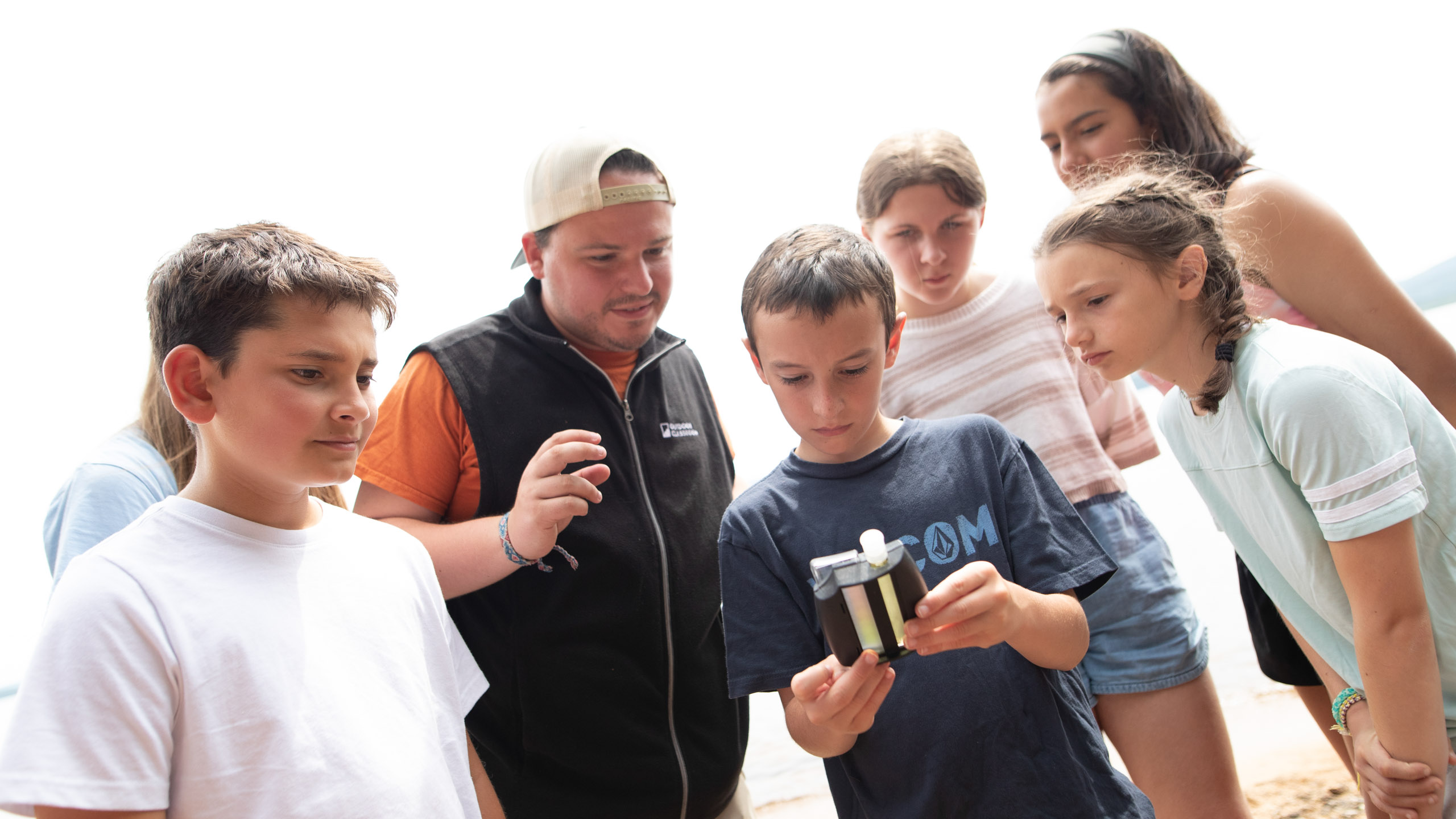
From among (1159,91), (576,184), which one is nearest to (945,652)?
(576,184)

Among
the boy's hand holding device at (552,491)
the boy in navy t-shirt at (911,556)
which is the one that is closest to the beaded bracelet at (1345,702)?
the boy in navy t-shirt at (911,556)

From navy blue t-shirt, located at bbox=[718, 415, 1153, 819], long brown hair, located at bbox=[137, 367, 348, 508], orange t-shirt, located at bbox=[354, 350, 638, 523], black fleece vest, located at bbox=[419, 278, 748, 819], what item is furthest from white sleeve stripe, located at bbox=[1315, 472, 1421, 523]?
long brown hair, located at bbox=[137, 367, 348, 508]

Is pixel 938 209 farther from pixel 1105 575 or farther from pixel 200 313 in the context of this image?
pixel 200 313

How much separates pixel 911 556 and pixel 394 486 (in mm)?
1228

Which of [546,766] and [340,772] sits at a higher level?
[340,772]

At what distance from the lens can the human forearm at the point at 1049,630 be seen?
52.4 inches

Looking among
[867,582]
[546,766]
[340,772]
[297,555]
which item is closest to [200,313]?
[297,555]

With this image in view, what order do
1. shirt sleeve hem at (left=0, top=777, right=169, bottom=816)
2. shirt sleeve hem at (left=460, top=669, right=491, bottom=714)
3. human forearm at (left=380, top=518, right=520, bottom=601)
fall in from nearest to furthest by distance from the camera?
shirt sleeve hem at (left=0, top=777, right=169, bottom=816), shirt sleeve hem at (left=460, top=669, right=491, bottom=714), human forearm at (left=380, top=518, right=520, bottom=601)

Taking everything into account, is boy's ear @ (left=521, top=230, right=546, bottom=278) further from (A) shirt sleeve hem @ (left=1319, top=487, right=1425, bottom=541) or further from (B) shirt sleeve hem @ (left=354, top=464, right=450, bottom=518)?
(A) shirt sleeve hem @ (left=1319, top=487, right=1425, bottom=541)

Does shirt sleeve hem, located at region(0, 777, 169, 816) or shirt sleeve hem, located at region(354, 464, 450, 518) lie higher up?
shirt sleeve hem, located at region(354, 464, 450, 518)

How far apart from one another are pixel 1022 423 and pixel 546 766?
58.2 inches

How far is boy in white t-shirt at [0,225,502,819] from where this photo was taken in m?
1.08

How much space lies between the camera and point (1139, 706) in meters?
2.08

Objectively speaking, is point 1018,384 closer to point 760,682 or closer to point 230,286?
point 760,682
